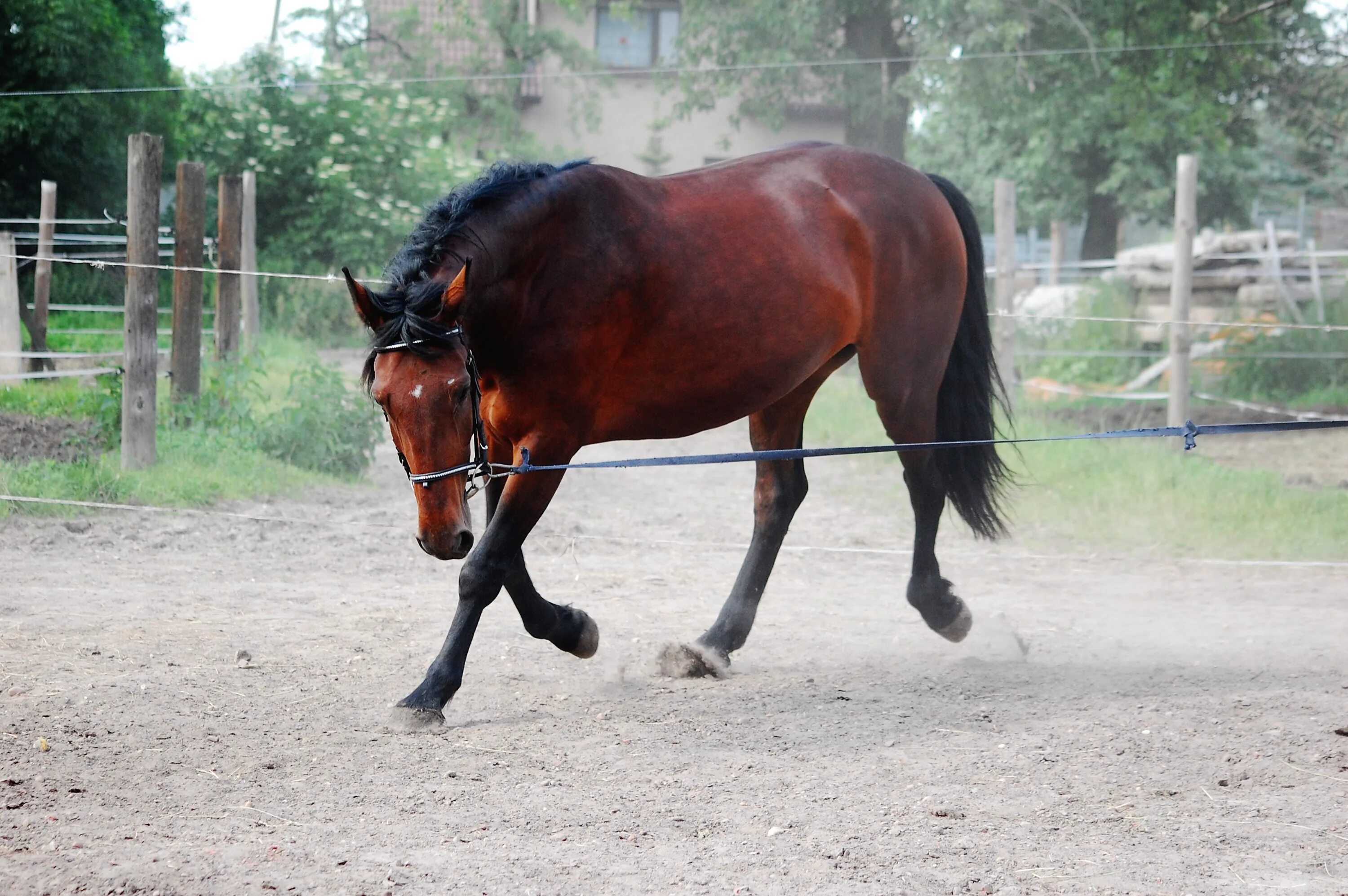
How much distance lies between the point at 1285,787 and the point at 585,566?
12.3 ft

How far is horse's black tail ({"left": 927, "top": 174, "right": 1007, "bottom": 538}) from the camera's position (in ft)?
17.6

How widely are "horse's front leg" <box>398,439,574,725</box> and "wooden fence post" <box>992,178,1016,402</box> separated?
690 cm

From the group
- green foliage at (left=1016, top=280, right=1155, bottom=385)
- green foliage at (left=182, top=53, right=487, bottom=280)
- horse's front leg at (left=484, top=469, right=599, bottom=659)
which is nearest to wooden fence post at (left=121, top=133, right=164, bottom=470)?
horse's front leg at (left=484, top=469, right=599, bottom=659)

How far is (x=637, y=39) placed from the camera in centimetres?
2436

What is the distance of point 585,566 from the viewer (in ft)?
21.4

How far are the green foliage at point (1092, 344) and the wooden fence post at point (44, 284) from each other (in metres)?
9.85

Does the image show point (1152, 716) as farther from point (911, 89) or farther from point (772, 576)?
point (911, 89)

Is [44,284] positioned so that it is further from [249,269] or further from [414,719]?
[414,719]

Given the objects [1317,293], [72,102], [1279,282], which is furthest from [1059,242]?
[72,102]

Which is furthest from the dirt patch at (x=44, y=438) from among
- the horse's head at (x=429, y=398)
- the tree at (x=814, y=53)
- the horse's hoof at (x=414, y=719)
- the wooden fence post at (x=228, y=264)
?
the tree at (x=814, y=53)

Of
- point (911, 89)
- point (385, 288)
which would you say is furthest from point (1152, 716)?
point (911, 89)

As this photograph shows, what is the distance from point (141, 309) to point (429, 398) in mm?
4736

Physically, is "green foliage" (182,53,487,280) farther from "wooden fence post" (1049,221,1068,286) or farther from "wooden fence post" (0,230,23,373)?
"wooden fence post" (1049,221,1068,286)

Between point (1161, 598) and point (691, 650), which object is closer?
point (691, 650)
